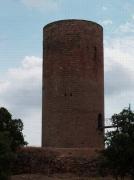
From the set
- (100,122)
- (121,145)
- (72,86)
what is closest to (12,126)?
(121,145)

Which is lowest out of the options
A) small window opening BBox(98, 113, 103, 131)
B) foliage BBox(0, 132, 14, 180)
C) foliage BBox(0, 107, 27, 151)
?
foliage BBox(0, 132, 14, 180)

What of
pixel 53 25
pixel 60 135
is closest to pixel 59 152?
pixel 60 135

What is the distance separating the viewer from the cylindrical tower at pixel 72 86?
107ft

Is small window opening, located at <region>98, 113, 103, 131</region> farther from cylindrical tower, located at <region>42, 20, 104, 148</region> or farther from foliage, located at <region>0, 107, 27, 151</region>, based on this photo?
A: foliage, located at <region>0, 107, 27, 151</region>

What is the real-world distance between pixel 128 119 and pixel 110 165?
1.97 meters

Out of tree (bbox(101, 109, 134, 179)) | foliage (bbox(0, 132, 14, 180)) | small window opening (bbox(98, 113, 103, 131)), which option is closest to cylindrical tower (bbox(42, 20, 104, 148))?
small window opening (bbox(98, 113, 103, 131))

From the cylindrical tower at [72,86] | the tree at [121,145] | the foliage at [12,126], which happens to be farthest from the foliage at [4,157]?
the cylindrical tower at [72,86]

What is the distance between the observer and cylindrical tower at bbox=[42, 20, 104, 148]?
32.5 metres

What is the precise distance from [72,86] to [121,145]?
10138mm

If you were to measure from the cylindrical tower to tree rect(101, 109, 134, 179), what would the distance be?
8634mm

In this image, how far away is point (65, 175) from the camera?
92.6ft

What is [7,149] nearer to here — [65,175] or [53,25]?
[65,175]

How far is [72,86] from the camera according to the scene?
32.7 m

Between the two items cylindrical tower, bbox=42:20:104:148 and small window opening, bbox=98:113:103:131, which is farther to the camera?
small window opening, bbox=98:113:103:131
